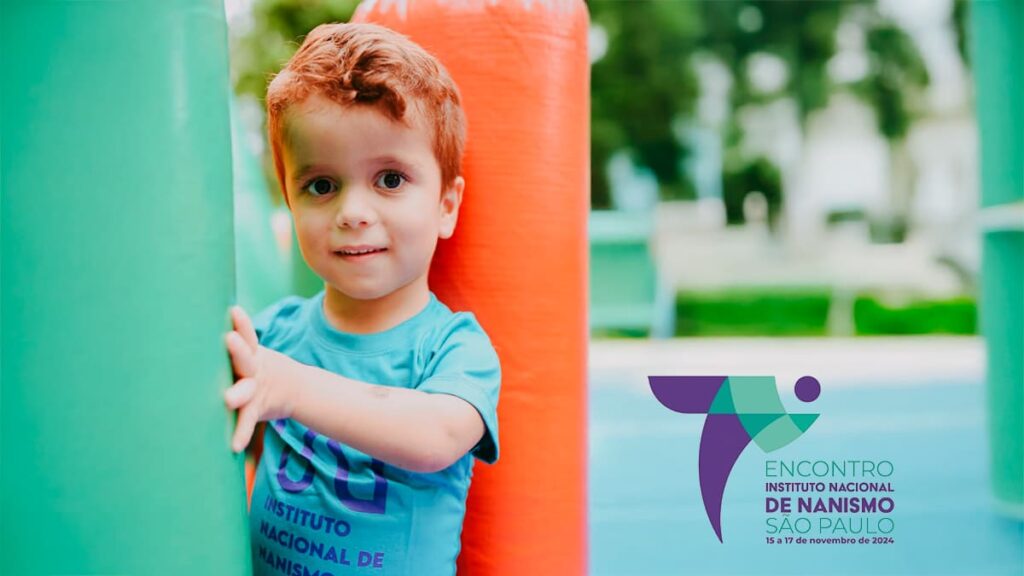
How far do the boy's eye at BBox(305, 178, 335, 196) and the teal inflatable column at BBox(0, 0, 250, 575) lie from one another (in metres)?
0.30

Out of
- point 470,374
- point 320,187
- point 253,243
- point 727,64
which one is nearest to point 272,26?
point 253,243

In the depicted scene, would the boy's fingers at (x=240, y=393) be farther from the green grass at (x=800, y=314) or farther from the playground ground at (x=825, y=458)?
the green grass at (x=800, y=314)

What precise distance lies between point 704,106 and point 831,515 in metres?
15.2

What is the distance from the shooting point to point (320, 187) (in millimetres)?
1372

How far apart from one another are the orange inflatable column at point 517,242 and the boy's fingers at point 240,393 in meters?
0.47

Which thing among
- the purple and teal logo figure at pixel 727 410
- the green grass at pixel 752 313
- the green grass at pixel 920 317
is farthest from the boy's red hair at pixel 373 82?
the green grass at pixel 920 317

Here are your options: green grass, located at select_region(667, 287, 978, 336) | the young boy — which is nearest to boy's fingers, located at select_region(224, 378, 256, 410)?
the young boy

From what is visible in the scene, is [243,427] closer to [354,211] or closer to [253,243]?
[354,211]

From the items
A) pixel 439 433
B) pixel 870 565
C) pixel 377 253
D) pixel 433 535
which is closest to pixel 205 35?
pixel 377 253

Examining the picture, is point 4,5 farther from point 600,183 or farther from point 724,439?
point 600,183

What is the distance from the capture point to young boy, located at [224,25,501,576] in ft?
4.32

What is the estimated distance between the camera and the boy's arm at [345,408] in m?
1.15

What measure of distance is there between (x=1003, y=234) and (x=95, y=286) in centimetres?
257

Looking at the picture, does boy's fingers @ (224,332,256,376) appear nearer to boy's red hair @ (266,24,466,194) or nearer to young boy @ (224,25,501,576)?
young boy @ (224,25,501,576)
